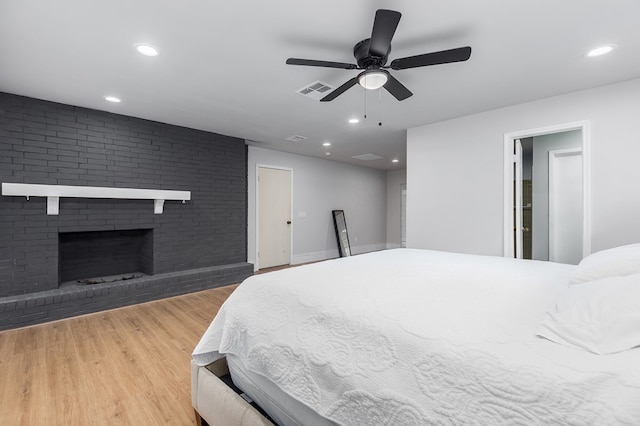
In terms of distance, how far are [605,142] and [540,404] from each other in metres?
3.40

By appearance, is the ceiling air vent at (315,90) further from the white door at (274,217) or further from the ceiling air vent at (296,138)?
the white door at (274,217)

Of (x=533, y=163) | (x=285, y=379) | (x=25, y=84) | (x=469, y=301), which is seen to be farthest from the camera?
(x=533, y=163)

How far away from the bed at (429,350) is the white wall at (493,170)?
183 centimetres

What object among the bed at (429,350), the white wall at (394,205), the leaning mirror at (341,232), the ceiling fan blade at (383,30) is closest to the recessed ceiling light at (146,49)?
the ceiling fan blade at (383,30)

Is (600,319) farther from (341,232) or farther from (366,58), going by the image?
(341,232)

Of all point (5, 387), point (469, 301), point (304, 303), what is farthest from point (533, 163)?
point (5, 387)

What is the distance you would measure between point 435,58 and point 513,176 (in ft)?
7.49

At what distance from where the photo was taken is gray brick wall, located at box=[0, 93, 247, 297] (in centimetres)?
314

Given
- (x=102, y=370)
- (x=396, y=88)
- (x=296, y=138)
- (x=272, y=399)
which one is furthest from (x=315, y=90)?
(x=102, y=370)

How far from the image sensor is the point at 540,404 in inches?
27.7

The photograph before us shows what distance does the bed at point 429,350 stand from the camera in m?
0.74

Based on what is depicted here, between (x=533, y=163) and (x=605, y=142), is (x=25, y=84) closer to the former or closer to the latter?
(x=605, y=142)

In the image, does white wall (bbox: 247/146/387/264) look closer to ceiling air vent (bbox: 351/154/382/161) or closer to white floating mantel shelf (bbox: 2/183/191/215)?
ceiling air vent (bbox: 351/154/382/161)

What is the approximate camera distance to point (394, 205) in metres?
8.51
